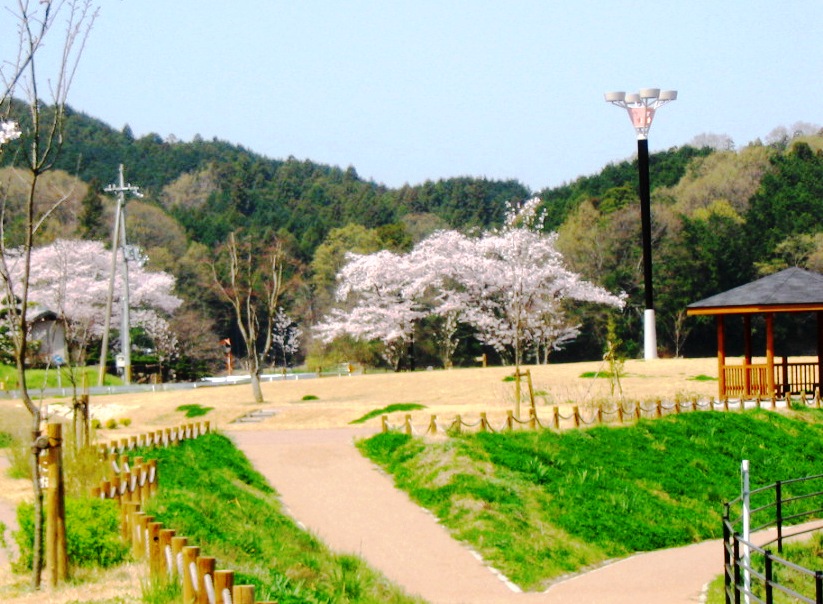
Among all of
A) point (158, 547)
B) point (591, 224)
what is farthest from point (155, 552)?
point (591, 224)

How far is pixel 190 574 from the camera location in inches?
313

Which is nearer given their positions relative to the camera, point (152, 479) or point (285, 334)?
point (152, 479)

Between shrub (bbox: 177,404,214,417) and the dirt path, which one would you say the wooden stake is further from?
shrub (bbox: 177,404,214,417)

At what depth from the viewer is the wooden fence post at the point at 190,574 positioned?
7898mm

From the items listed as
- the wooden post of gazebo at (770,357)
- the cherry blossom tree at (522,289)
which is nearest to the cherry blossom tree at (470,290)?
the cherry blossom tree at (522,289)

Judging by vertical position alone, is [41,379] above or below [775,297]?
below

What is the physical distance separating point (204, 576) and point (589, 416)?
63.3 ft

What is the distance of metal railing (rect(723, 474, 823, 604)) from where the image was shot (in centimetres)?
931

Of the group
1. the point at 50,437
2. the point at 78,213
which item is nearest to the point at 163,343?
the point at 78,213

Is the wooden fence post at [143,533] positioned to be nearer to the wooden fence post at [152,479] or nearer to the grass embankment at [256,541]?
the grass embankment at [256,541]

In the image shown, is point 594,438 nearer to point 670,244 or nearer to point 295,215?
point 670,244

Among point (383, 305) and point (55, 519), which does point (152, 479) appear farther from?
point (383, 305)

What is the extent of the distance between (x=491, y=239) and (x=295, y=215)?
38.8 m

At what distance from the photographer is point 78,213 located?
2648 inches
